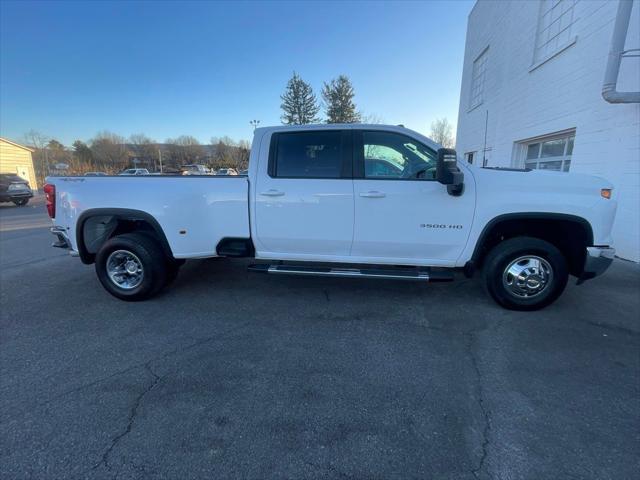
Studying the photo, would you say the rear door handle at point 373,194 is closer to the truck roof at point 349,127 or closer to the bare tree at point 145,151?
the truck roof at point 349,127

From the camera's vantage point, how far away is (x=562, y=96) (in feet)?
24.5

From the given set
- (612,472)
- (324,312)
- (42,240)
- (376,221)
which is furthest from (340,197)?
(42,240)

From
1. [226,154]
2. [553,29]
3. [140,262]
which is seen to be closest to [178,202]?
[140,262]

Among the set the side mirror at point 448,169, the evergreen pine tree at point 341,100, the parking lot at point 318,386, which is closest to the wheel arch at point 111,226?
the parking lot at point 318,386

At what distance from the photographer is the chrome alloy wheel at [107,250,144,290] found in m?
3.92

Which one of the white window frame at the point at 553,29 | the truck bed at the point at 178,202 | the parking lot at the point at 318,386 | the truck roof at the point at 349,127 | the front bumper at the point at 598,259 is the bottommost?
the parking lot at the point at 318,386

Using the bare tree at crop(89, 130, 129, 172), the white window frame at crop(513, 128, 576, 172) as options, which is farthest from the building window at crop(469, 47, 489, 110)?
the bare tree at crop(89, 130, 129, 172)

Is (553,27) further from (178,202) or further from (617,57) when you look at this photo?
(178,202)

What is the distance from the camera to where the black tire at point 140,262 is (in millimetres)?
3799

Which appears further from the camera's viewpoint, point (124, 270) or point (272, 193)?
point (124, 270)

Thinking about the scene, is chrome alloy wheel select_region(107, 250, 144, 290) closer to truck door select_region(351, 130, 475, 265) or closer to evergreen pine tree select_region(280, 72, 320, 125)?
truck door select_region(351, 130, 475, 265)

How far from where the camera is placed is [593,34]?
6.47 meters

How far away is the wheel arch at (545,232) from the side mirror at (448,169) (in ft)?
2.19

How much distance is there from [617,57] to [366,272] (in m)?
6.34
